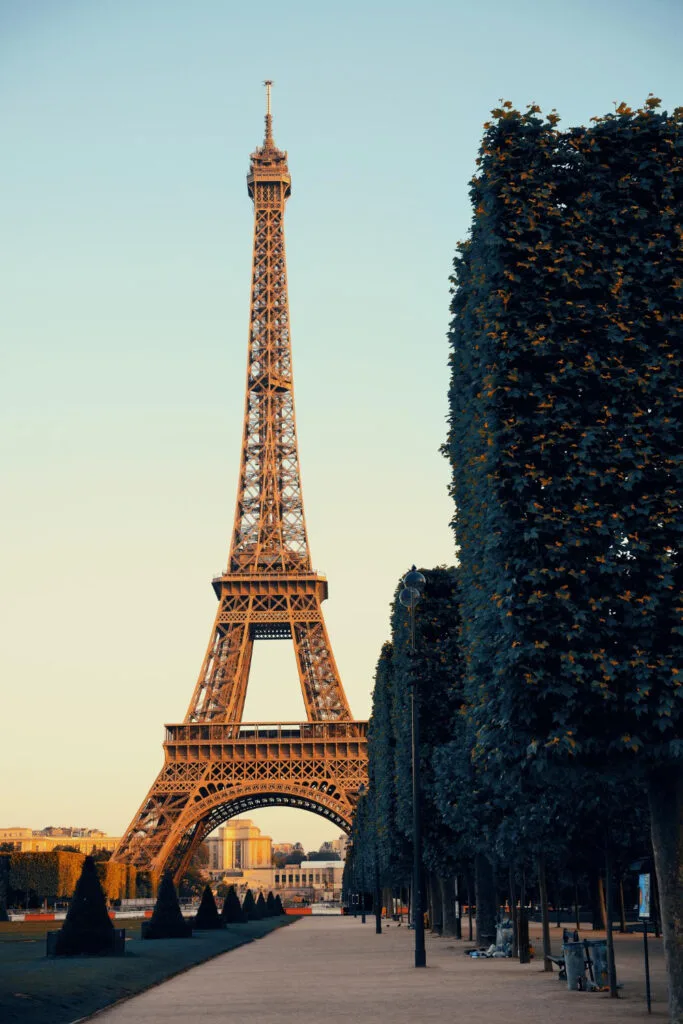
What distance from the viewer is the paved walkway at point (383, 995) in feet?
55.7

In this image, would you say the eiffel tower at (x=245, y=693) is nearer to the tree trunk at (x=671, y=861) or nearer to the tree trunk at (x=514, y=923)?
the tree trunk at (x=514, y=923)

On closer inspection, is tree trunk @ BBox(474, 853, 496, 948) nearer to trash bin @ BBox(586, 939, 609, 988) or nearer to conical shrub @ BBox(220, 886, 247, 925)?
trash bin @ BBox(586, 939, 609, 988)

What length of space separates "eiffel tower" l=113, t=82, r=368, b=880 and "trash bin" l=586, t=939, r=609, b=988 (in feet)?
203

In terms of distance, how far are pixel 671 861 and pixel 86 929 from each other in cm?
2095

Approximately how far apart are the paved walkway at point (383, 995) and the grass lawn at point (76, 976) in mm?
602

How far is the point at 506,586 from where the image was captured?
1566cm

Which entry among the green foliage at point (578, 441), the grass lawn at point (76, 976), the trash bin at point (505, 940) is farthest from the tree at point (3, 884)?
the green foliage at point (578, 441)

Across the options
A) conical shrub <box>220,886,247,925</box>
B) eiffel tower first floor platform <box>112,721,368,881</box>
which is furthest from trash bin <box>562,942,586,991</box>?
eiffel tower first floor platform <box>112,721,368,881</box>

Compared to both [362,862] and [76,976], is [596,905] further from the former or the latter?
[76,976]

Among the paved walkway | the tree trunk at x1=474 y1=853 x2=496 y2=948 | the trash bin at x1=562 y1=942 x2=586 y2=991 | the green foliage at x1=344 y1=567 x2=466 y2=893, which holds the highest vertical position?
the green foliage at x1=344 y1=567 x2=466 y2=893

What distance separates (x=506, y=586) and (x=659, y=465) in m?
2.57

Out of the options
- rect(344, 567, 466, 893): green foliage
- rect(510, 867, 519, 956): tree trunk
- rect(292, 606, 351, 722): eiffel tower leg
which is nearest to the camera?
rect(510, 867, 519, 956): tree trunk

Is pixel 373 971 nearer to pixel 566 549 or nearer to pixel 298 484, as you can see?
pixel 566 549

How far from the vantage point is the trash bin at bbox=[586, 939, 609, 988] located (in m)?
21.7
